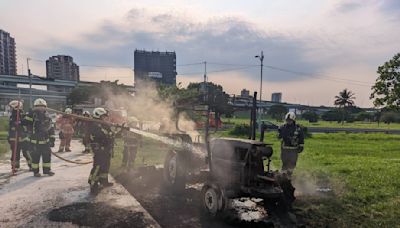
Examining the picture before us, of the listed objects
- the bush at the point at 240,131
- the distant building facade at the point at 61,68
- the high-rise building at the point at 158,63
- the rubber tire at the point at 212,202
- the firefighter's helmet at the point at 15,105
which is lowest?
the bush at the point at 240,131

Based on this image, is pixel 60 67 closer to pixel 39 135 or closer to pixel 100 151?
pixel 39 135

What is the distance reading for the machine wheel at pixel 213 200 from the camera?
215 inches

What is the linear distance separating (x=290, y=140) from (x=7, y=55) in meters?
69.4

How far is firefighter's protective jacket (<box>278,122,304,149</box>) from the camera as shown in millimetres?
8102

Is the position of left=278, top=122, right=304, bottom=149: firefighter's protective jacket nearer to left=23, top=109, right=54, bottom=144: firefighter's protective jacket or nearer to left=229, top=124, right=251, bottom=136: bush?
left=23, top=109, right=54, bottom=144: firefighter's protective jacket

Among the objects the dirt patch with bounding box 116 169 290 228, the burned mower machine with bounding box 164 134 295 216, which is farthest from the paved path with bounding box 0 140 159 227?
the burned mower machine with bounding box 164 134 295 216

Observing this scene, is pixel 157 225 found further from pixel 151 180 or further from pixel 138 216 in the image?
pixel 151 180

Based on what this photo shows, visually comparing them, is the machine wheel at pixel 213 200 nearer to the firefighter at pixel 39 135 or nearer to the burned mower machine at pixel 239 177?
the burned mower machine at pixel 239 177

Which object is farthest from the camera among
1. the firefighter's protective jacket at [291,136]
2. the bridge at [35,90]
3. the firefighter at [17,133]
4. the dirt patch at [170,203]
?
the bridge at [35,90]

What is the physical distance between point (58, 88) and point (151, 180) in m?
85.2

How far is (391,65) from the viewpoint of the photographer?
11859 mm

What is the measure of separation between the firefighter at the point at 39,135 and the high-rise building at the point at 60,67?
72.6m

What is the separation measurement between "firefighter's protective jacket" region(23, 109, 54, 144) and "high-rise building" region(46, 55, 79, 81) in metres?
72.6

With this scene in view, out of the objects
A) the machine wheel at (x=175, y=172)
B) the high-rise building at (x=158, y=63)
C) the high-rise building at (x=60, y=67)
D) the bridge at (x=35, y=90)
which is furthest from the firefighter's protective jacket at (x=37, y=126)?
the high-rise building at (x=158, y=63)
